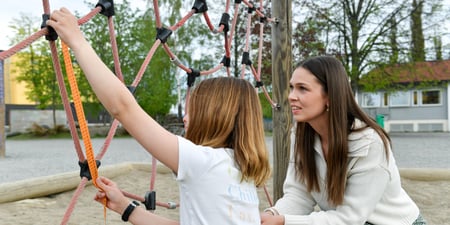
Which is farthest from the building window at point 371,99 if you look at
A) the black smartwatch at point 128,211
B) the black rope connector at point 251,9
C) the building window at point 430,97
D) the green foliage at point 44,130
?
the black smartwatch at point 128,211

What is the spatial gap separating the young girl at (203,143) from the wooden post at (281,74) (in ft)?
4.02

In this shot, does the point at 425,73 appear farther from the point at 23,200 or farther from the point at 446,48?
the point at 23,200

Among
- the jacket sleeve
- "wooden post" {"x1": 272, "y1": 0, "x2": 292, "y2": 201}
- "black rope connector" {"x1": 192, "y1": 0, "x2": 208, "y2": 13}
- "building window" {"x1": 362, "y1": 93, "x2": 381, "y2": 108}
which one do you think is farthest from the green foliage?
the jacket sleeve

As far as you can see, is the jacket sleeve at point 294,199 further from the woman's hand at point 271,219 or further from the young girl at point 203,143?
the young girl at point 203,143

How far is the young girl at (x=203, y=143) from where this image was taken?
708mm

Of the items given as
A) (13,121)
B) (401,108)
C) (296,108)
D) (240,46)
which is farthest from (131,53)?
(296,108)

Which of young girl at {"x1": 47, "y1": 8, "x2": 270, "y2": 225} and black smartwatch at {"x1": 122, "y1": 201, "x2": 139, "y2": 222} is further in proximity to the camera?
black smartwatch at {"x1": 122, "y1": 201, "x2": 139, "y2": 222}

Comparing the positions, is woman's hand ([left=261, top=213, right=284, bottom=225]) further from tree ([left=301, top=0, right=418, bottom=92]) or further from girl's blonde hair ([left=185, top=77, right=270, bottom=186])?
tree ([left=301, top=0, right=418, bottom=92])

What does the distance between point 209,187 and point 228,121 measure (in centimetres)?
13

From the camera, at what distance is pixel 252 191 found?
33.7 inches

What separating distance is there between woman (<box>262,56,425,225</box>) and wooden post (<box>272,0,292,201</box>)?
0.96 m

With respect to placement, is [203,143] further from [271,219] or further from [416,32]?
[416,32]

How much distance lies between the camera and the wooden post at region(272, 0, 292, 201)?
2084 millimetres

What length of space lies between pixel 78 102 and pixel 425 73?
1116 centimetres
